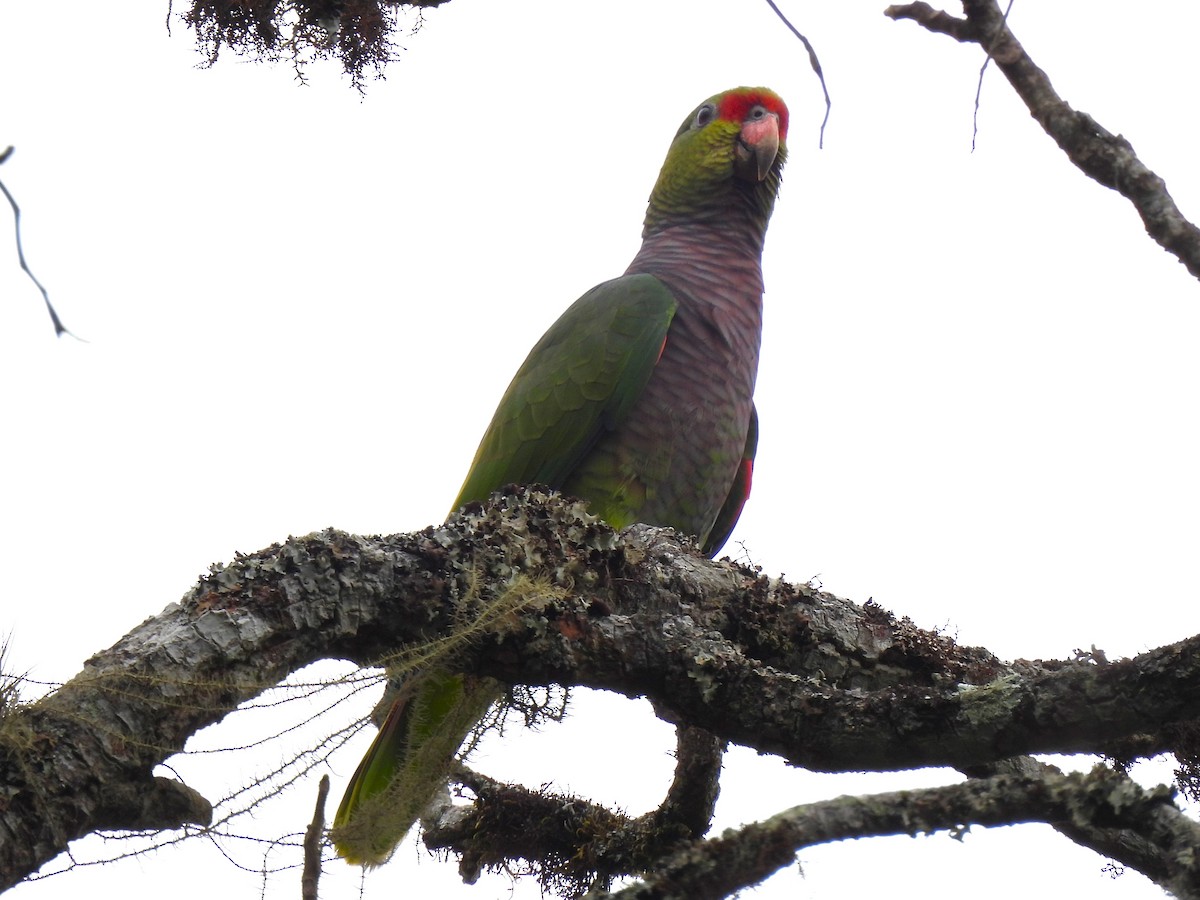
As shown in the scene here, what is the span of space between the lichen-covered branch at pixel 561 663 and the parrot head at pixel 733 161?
2768 mm

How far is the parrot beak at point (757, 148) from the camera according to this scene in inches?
219

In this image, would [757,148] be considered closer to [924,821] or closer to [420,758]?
[420,758]

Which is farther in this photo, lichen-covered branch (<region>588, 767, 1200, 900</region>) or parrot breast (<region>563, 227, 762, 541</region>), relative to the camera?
parrot breast (<region>563, 227, 762, 541</region>)

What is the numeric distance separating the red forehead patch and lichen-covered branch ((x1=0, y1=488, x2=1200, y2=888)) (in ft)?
10.0

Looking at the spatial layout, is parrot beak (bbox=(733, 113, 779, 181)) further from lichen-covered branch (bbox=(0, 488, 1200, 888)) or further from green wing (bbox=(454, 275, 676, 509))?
lichen-covered branch (bbox=(0, 488, 1200, 888))

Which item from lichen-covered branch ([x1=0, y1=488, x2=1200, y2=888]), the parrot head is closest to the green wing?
the parrot head

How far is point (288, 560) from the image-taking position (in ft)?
8.26

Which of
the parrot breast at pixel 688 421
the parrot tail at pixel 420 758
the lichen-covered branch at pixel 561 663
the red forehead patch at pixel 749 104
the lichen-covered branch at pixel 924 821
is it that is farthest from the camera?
the red forehead patch at pixel 749 104

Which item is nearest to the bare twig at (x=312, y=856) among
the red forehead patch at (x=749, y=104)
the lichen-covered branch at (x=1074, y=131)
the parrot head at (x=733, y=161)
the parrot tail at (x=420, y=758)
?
the parrot tail at (x=420, y=758)

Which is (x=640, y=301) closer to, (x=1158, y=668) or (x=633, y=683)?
(x=633, y=683)

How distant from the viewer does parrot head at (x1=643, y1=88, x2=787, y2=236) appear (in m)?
5.65

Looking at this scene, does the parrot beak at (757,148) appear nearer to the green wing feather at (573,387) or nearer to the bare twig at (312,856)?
the green wing feather at (573,387)

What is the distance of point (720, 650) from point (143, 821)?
3.96 feet

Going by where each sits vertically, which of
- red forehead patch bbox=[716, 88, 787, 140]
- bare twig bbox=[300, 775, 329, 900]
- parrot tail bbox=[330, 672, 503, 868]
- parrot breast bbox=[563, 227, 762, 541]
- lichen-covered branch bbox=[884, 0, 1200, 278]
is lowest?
bare twig bbox=[300, 775, 329, 900]
